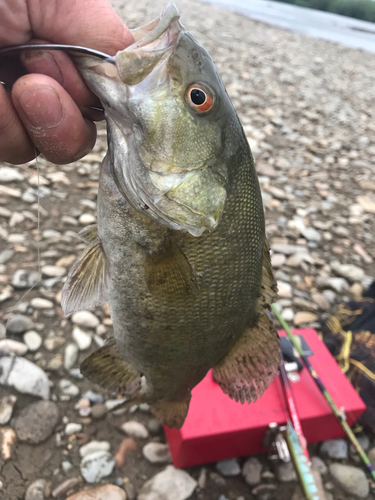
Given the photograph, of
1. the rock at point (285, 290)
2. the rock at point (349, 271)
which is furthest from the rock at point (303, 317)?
the rock at point (349, 271)

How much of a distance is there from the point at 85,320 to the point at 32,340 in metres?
0.37

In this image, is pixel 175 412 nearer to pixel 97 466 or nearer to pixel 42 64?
pixel 97 466

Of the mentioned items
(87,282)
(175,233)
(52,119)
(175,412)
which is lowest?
(175,412)

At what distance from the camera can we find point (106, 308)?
9.43ft

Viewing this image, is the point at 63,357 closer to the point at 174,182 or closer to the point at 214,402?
the point at 214,402

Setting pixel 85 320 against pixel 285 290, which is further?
pixel 285 290

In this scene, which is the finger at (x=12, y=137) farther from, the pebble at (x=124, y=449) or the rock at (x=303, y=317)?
the rock at (x=303, y=317)

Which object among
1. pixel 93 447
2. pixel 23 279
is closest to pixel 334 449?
pixel 93 447

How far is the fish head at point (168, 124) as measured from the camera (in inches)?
46.5

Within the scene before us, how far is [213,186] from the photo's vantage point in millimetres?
1326

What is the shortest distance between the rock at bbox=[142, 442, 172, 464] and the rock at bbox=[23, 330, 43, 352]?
943mm

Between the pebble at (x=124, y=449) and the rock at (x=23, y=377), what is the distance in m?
0.53

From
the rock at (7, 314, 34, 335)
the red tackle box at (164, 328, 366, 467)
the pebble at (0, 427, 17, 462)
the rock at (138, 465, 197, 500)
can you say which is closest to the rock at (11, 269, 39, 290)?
the rock at (7, 314, 34, 335)

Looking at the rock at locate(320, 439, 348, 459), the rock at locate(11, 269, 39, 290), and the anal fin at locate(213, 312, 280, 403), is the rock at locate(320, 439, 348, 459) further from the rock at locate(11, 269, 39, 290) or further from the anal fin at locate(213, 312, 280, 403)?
the rock at locate(11, 269, 39, 290)
